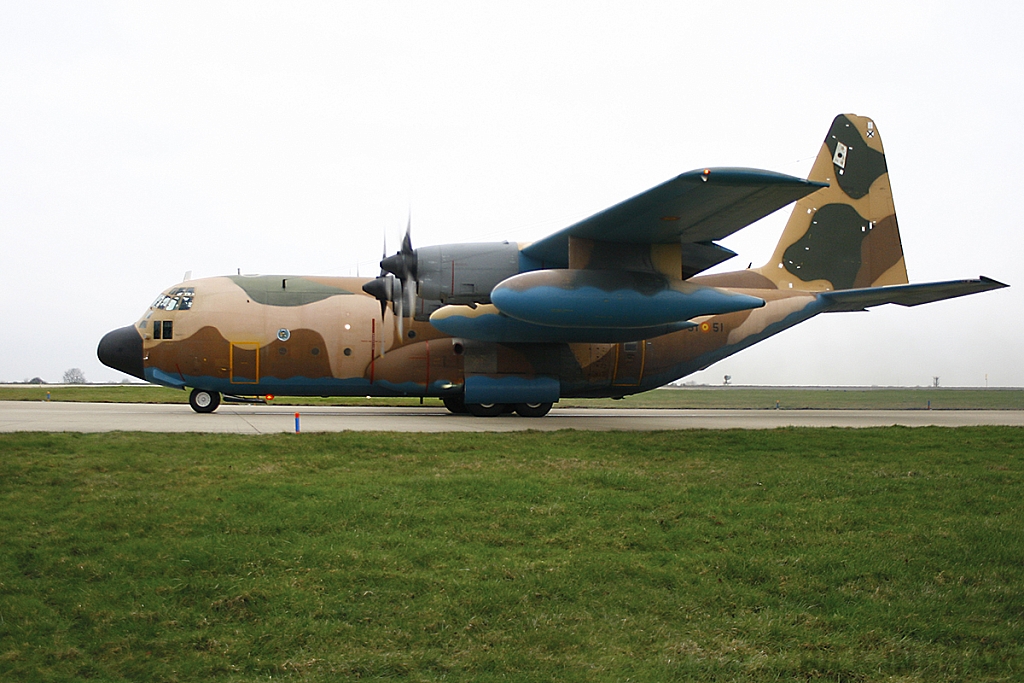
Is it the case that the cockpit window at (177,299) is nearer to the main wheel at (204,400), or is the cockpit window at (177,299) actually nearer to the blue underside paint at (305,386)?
the blue underside paint at (305,386)

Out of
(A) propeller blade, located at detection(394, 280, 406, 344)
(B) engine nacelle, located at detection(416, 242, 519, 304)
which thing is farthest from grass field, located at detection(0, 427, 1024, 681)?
(A) propeller blade, located at detection(394, 280, 406, 344)

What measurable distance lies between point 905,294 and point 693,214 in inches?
338

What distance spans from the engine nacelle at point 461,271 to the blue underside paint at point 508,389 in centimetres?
238

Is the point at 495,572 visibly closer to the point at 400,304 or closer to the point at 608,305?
the point at 608,305

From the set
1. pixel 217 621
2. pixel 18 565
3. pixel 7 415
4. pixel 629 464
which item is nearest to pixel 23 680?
pixel 217 621

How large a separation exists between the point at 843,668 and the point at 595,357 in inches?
652

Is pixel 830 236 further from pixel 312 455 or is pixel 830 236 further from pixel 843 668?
pixel 843 668

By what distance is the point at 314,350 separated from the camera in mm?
20844

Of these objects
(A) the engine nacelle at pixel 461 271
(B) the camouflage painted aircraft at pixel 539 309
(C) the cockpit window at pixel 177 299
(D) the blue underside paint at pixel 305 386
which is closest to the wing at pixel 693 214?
(B) the camouflage painted aircraft at pixel 539 309

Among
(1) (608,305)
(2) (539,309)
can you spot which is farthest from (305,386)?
(1) (608,305)

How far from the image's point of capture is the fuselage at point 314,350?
20.7 m

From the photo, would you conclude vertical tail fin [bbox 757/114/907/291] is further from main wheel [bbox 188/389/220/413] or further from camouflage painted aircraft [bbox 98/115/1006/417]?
main wheel [bbox 188/389/220/413]

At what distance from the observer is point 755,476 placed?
10508 mm

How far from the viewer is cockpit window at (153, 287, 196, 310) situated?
68.5ft
